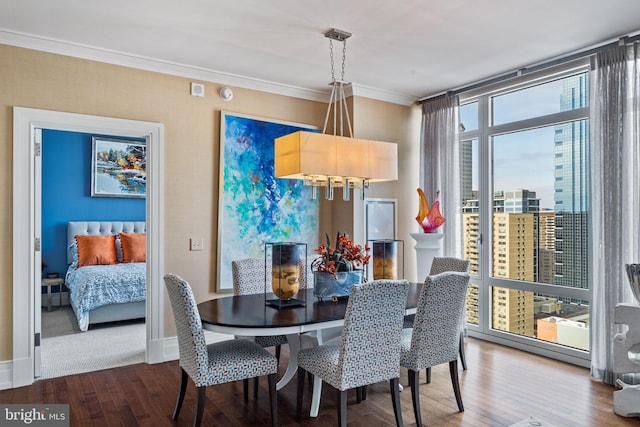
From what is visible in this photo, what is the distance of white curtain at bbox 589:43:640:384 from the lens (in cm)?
336

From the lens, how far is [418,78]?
14.8 feet

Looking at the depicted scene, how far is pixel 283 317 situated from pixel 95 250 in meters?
4.57

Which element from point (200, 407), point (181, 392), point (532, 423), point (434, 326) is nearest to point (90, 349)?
point (181, 392)

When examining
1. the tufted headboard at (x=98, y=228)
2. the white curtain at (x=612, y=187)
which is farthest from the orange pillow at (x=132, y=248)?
the white curtain at (x=612, y=187)

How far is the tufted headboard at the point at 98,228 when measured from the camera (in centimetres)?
645

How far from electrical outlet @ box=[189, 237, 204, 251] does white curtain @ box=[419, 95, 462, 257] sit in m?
2.54

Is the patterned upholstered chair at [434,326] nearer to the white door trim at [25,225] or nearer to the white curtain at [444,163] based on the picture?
the white curtain at [444,163]

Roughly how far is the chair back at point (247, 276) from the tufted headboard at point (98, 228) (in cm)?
391

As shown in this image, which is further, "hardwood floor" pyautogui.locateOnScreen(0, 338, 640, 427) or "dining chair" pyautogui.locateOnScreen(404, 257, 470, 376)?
"dining chair" pyautogui.locateOnScreen(404, 257, 470, 376)

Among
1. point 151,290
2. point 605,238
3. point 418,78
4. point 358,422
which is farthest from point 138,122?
point 605,238

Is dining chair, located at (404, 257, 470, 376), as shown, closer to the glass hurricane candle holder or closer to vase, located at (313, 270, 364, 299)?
vase, located at (313, 270, 364, 299)

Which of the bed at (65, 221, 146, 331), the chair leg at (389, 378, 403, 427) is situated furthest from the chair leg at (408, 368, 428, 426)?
the bed at (65, 221, 146, 331)

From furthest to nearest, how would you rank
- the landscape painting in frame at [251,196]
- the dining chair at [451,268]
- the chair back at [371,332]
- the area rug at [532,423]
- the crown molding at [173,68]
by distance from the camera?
the landscape painting in frame at [251,196] → the dining chair at [451,268] → the crown molding at [173,68] → the area rug at [532,423] → the chair back at [371,332]

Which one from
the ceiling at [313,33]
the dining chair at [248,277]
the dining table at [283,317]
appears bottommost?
the dining table at [283,317]
